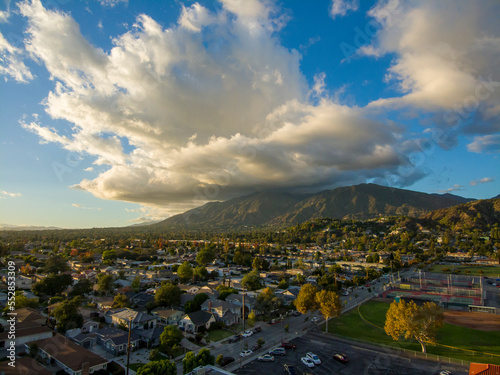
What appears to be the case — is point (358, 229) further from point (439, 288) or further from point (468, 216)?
point (439, 288)

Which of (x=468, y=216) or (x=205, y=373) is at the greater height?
(x=468, y=216)

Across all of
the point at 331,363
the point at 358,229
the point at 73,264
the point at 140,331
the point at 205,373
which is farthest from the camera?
the point at 358,229

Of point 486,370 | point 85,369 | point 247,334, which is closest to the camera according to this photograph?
point 486,370

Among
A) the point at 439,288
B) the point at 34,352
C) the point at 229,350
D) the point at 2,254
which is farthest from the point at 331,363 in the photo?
the point at 2,254

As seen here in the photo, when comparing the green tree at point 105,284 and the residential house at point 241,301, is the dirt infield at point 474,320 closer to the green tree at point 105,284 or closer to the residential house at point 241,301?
the residential house at point 241,301

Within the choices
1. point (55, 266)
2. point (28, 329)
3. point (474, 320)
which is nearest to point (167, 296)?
point (28, 329)

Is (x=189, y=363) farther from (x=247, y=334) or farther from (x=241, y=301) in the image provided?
(x=241, y=301)

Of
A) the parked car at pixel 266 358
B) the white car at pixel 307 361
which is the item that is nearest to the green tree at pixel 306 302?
the white car at pixel 307 361
